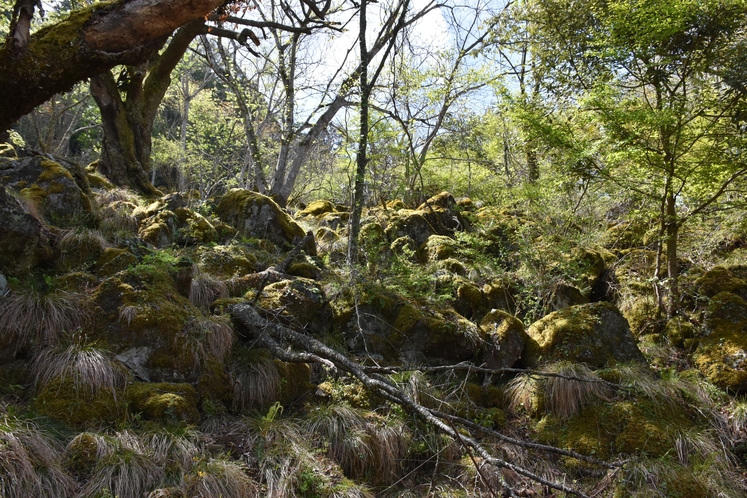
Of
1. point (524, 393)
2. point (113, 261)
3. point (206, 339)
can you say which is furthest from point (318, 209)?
point (524, 393)

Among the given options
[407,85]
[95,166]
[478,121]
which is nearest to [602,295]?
[407,85]

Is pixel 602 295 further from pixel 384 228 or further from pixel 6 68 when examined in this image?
pixel 6 68

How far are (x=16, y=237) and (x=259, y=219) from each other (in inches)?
134

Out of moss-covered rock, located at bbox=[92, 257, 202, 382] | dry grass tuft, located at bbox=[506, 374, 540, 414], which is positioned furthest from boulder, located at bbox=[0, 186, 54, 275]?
dry grass tuft, located at bbox=[506, 374, 540, 414]

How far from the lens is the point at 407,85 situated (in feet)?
31.4

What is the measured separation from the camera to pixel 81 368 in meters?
3.36

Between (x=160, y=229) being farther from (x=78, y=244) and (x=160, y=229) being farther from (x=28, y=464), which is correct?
(x=28, y=464)

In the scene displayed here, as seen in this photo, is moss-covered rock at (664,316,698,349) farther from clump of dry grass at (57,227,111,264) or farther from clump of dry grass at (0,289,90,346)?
clump of dry grass at (57,227,111,264)

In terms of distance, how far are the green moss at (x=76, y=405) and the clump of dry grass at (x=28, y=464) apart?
29 centimetres

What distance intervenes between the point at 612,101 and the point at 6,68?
5943 mm

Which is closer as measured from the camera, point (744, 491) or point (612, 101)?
point (744, 491)

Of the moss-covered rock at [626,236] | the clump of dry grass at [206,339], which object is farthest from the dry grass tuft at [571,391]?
the moss-covered rock at [626,236]

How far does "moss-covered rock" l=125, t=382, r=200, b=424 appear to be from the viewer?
339cm

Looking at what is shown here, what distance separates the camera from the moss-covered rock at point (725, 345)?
15.6ft
